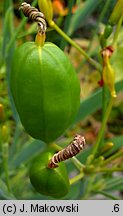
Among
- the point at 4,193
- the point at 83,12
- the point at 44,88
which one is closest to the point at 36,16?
the point at 44,88

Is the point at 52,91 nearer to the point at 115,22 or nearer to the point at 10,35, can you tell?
the point at 115,22

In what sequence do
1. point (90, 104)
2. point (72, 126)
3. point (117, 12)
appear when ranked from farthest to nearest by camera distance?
point (72, 126) < point (90, 104) < point (117, 12)

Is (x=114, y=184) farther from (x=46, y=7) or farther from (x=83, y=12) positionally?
(x=46, y=7)

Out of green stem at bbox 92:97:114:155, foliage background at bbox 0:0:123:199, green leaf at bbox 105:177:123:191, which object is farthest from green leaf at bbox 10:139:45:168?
green stem at bbox 92:97:114:155

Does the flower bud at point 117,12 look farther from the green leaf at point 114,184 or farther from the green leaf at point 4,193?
the green leaf at point 114,184

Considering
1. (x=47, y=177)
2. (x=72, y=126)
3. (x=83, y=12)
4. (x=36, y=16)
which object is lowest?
(x=47, y=177)

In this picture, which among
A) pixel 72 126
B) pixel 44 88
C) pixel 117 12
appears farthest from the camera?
pixel 72 126
